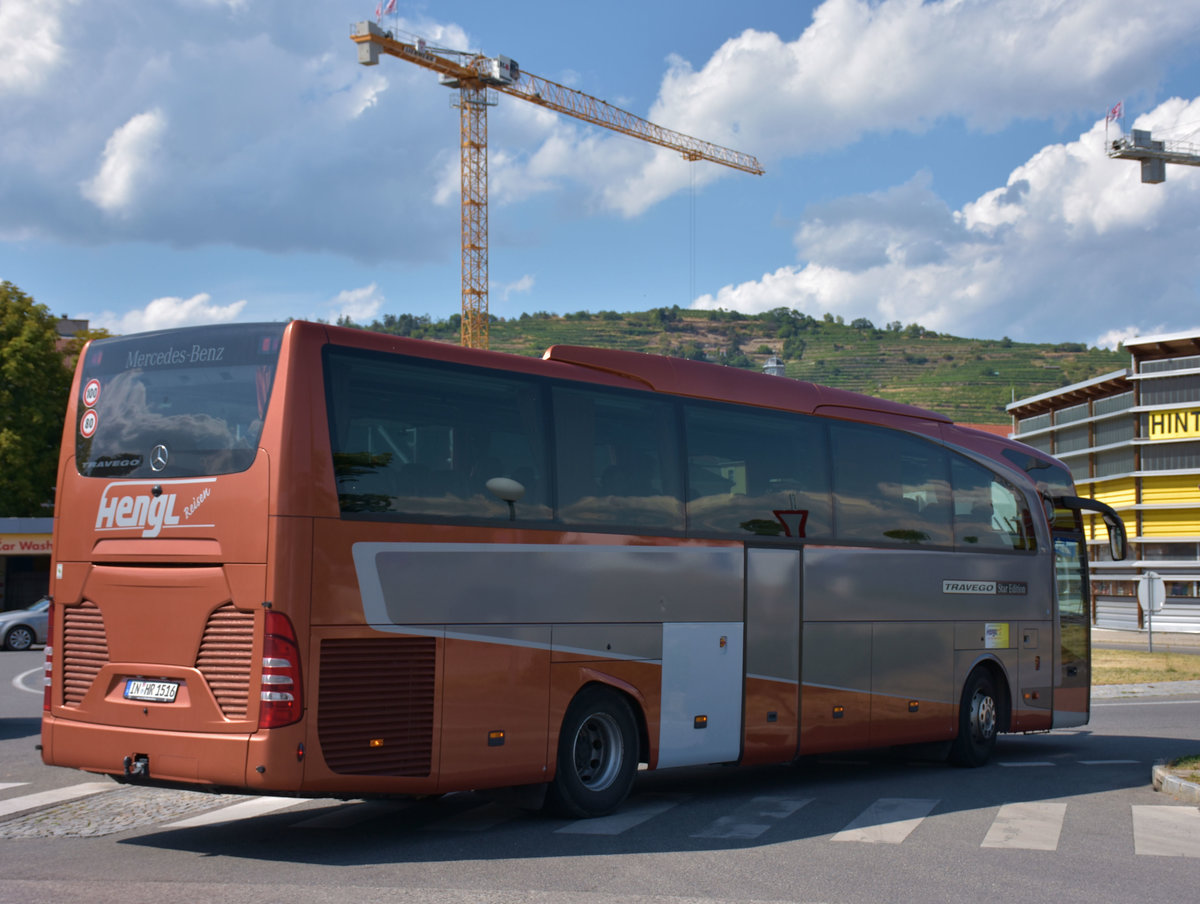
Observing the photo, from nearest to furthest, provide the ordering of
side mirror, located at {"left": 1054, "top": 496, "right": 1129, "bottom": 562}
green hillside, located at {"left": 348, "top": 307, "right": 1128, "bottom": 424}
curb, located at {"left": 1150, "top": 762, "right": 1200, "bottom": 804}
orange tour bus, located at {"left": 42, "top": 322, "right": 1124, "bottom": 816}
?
1. orange tour bus, located at {"left": 42, "top": 322, "right": 1124, "bottom": 816}
2. curb, located at {"left": 1150, "top": 762, "right": 1200, "bottom": 804}
3. side mirror, located at {"left": 1054, "top": 496, "right": 1129, "bottom": 562}
4. green hillside, located at {"left": 348, "top": 307, "right": 1128, "bottom": 424}

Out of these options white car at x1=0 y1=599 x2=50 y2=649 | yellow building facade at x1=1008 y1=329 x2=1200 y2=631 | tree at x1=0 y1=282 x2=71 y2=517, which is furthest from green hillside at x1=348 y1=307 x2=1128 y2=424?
white car at x1=0 y1=599 x2=50 y2=649

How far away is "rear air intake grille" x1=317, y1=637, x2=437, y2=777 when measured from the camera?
26.6 feet

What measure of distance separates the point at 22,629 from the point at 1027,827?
92.9 ft

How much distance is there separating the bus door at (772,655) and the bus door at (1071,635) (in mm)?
5641

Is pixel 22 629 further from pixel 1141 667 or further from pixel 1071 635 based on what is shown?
pixel 1141 667

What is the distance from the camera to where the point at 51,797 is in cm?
1104

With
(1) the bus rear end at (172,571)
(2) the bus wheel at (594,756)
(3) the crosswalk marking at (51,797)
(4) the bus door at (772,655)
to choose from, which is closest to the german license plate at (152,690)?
(1) the bus rear end at (172,571)

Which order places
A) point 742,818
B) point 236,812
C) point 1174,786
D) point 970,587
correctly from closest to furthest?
point 742,818
point 236,812
point 1174,786
point 970,587

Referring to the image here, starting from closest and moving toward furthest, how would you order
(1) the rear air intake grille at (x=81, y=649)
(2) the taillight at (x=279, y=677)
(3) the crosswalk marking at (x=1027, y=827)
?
(2) the taillight at (x=279, y=677) → (1) the rear air intake grille at (x=81, y=649) → (3) the crosswalk marking at (x=1027, y=827)

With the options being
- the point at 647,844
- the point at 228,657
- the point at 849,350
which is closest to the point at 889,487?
the point at 647,844

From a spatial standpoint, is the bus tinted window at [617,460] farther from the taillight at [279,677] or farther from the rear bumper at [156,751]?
the rear bumper at [156,751]

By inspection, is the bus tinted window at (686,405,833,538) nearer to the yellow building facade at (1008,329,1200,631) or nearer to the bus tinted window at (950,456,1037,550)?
the bus tinted window at (950,456,1037,550)

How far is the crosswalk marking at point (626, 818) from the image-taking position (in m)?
9.46

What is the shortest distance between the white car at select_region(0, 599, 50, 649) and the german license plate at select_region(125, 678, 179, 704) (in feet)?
→ 84.6
